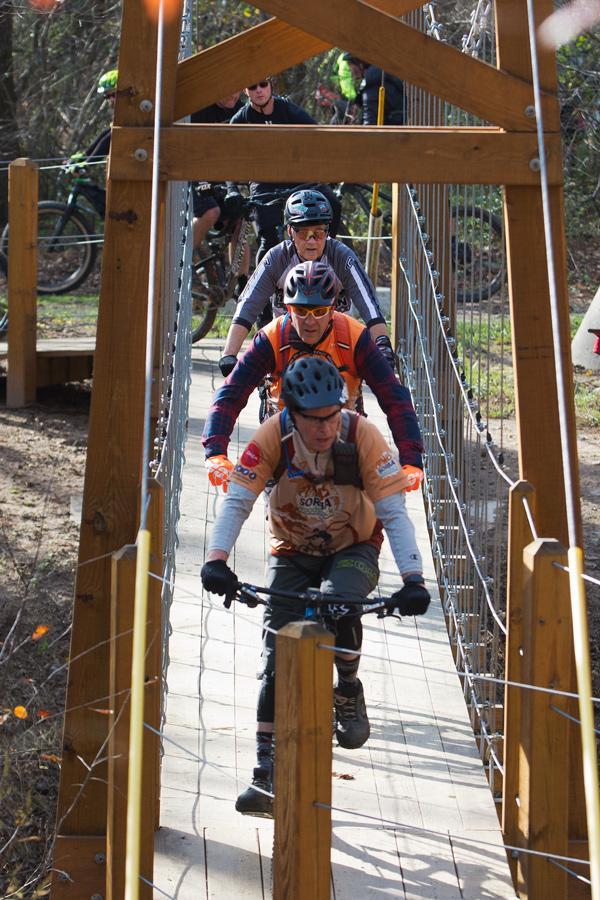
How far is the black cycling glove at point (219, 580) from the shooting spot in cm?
343

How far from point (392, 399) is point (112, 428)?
0.89 meters

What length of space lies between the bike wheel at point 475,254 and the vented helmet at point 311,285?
16.8 inches

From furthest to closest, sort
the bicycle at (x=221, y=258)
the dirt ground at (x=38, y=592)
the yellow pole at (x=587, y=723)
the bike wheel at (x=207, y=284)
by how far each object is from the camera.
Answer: the bike wheel at (x=207, y=284) < the bicycle at (x=221, y=258) < the dirt ground at (x=38, y=592) < the yellow pole at (x=587, y=723)

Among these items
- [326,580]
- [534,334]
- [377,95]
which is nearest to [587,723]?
[326,580]

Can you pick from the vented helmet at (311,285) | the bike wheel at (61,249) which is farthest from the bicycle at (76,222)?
the vented helmet at (311,285)

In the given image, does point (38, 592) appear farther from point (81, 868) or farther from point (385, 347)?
point (81, 868)

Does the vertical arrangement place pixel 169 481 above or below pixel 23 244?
below

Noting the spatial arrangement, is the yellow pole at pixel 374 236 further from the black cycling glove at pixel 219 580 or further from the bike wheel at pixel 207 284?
the black cycling glove at pixel 219 580

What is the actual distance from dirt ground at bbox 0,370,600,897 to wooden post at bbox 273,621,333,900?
1.12 metres

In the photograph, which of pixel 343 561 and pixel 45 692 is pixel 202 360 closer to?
pixel 45 692

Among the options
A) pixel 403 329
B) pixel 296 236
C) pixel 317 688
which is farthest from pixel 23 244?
pixel 317 688

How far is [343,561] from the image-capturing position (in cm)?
371

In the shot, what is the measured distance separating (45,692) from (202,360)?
3409mm

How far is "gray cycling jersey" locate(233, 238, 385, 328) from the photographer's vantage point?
5.00 m
